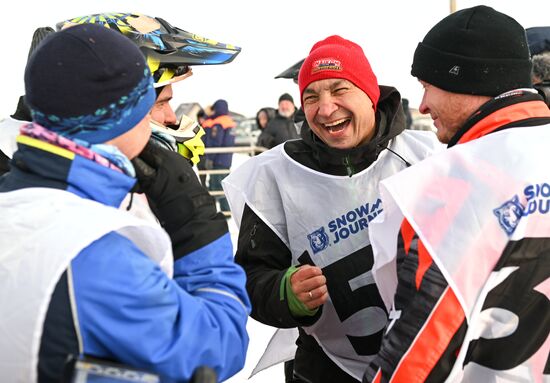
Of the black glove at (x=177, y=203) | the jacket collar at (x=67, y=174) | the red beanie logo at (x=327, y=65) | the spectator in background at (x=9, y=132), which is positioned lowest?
the spectator in background at (x=9, y=132)

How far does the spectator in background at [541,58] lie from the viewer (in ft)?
10.2

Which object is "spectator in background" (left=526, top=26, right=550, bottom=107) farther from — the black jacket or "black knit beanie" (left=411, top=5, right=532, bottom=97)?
"black knit beanie" (left=411, top=5, right=532, bottom=97)

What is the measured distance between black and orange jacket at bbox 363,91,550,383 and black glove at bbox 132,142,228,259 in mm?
427

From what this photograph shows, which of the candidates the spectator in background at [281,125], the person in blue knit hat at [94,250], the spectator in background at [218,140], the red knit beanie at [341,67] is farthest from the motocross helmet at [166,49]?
the spectator in background at [218,140]

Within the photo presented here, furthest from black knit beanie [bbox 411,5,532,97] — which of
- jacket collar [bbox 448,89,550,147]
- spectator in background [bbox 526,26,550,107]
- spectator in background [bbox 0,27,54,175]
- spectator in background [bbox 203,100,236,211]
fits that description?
spectator in background [bbox 203,100,236,211]

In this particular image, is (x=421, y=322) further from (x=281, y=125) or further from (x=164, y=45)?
(x=281, y=125)

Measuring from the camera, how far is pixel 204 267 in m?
1.55

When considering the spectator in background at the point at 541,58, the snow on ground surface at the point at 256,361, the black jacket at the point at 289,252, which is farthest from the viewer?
the snow on ground surface at the point at 256,361

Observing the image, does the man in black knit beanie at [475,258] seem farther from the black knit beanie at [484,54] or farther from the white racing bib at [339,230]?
the white racing bib at [339,230]

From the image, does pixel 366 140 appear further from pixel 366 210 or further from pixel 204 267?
pixel 204 267

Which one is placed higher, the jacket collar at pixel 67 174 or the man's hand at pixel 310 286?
the jacket collar at pixel 67 174

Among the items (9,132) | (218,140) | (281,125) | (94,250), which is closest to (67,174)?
(94,250)

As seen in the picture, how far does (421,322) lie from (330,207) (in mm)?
827

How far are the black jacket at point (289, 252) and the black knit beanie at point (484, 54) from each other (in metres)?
0.47
